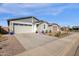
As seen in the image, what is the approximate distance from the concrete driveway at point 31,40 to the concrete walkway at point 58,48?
10cm

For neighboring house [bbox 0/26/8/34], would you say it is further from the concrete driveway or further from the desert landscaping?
the concrete driveway

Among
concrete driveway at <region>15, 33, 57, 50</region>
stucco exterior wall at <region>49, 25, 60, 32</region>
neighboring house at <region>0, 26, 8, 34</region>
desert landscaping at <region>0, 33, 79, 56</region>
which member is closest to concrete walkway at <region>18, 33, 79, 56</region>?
desert landscaping at <region>0, 33, 79, 56</region>

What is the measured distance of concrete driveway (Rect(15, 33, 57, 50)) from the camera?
6193 mm

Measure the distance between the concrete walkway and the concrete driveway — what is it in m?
0.10

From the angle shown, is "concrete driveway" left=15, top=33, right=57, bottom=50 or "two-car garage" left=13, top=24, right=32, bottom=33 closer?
"concrete driveway" left=15, top=33, right=57, bottom=50

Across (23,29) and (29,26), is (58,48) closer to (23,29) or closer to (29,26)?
(29,26)

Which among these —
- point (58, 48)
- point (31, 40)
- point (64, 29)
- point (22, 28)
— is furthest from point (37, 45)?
point (64, 29)

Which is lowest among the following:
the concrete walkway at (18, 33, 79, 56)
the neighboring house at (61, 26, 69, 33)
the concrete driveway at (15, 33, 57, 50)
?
the concrete walkway at (18, 33, 79, 56)

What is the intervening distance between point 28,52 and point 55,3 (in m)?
1.49

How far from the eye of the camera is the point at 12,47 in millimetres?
5984

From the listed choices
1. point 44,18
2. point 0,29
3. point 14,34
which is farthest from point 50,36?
point 0,29

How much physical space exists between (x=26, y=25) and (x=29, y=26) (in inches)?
3.8

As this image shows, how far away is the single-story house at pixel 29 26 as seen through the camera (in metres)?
6.25

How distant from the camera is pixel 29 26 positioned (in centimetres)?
647
